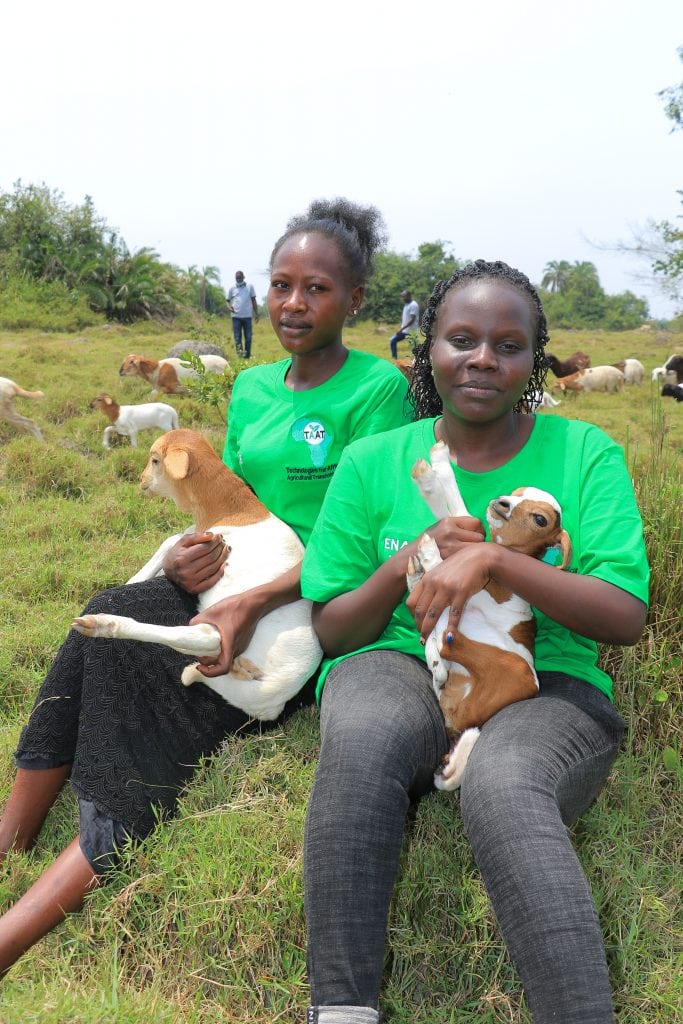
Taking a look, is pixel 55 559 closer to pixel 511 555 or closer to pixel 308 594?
pixel 308 594

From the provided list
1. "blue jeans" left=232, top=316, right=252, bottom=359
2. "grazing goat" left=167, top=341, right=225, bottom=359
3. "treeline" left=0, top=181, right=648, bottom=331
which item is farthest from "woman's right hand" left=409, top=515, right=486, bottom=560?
"treeline" left=0, top=181, right=648, bottom=331

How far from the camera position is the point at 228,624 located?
2.34 metres

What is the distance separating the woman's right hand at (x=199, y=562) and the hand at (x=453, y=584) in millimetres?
732

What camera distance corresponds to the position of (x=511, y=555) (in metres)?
1.96

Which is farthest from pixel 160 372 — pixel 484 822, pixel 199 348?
pixel 484 822

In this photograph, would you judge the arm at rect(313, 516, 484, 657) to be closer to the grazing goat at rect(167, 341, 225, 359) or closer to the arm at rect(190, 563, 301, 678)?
the arm at rect(190, 563, 301, 678)

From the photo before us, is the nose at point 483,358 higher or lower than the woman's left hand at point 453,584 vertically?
higher

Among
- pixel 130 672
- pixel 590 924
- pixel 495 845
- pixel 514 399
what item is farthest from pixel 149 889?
pixel 514 399

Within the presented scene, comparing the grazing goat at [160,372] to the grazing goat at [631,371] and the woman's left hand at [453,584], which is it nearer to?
the grazing goat at [631,371]

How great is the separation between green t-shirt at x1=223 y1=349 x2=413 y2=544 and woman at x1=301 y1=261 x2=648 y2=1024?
32 centimetres

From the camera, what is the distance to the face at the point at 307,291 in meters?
2.72

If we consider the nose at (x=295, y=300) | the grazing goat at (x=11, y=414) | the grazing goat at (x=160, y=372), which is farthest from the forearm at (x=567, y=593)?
the grazing goat at (x=160, y=372)

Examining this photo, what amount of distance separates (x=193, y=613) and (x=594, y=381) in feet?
39.9

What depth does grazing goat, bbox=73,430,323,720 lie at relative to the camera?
7.96 ft
